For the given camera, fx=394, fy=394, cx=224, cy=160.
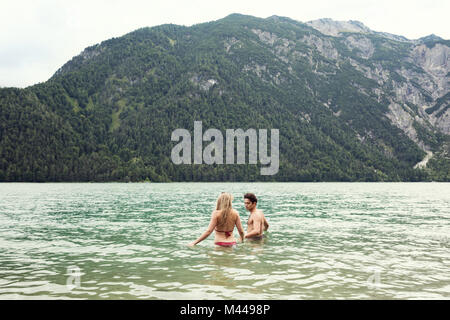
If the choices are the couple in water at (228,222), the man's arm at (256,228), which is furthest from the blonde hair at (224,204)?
the man's arm at (256,228)

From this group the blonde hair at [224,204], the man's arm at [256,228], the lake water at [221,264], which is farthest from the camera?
the man's arm at [256,228]

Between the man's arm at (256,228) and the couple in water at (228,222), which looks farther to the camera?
the man's arm at (256,228)

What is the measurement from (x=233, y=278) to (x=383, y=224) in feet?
75.7

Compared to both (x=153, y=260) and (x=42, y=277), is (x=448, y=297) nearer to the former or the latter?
(x=153, y=260)

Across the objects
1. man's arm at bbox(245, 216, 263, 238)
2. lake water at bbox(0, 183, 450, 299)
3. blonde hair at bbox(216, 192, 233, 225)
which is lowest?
lake water at bbox(0, 183, 450, 299)

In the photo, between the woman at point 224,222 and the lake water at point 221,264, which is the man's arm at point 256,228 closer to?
the lake water at point 221,264

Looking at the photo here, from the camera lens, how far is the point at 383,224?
109 feet

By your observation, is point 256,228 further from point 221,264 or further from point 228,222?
point 221,264

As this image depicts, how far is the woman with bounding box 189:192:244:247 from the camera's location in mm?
19156

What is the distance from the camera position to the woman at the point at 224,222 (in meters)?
19.2

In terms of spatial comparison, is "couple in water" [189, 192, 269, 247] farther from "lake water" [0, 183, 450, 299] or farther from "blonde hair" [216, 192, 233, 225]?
"lake water" [0, 183, 450, 299]

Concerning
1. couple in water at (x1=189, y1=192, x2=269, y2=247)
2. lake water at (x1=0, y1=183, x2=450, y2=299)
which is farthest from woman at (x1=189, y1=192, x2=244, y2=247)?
lake water at (x1=0, y1=183, x2=450, y2=299)
